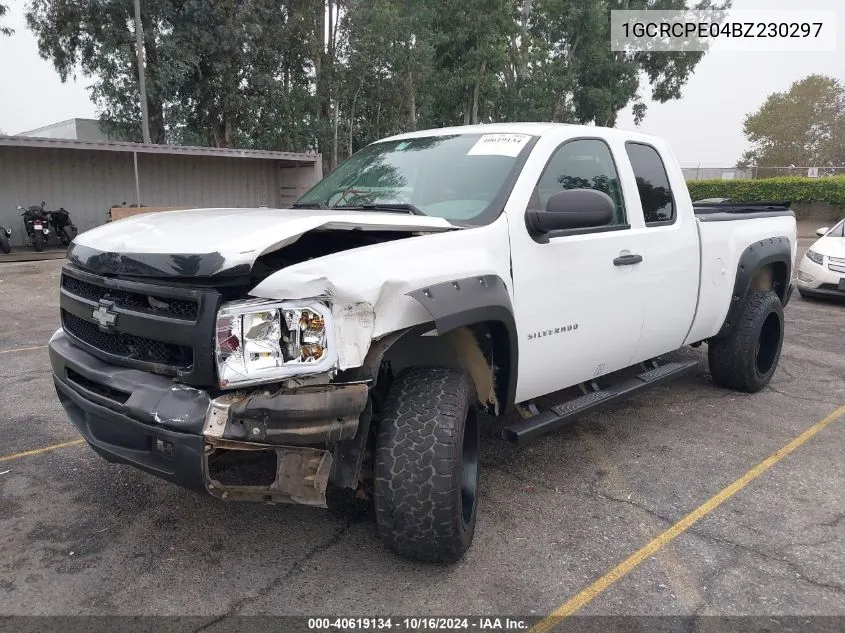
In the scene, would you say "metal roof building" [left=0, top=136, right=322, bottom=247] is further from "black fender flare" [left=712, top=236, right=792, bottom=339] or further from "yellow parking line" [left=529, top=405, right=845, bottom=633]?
"yellow parking line" [left=529, top=405, right=845, bottom=633]

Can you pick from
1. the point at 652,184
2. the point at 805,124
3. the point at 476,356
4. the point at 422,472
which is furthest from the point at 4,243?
the point at 805,124

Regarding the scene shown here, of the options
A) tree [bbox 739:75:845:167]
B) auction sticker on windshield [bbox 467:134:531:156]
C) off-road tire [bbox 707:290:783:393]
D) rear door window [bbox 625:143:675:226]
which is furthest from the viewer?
tree [bbox 739:75:845:167]

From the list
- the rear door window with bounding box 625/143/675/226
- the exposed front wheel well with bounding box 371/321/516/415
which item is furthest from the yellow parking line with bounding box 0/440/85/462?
the rear door window with bounding box 625/143/675/226

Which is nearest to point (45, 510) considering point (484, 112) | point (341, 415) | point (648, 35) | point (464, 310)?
point (341, 415)

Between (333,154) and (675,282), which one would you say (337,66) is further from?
(675,282)

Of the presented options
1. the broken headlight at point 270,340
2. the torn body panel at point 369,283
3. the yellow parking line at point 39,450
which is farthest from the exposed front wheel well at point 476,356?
the yellow parking line at point 39,450

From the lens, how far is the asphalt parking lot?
2.54m

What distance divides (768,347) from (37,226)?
52.5 feet

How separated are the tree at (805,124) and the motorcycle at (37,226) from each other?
52523 mm

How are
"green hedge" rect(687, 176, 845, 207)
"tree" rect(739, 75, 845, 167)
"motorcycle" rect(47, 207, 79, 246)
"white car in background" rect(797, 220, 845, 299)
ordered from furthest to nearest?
"tree" rect(739, 75, 845, 167), "green hedge" rect(687, 176, 845, 207), "motorcycle" rect(47, 207, 79, 246), "white car in background" rect(797, 220, 845, 299)

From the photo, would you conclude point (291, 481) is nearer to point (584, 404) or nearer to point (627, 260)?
point (584, 404)

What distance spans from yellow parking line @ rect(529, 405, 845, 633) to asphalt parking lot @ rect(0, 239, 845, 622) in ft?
0.07

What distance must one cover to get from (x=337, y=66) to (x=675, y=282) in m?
25.4

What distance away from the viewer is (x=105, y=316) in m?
2.62
